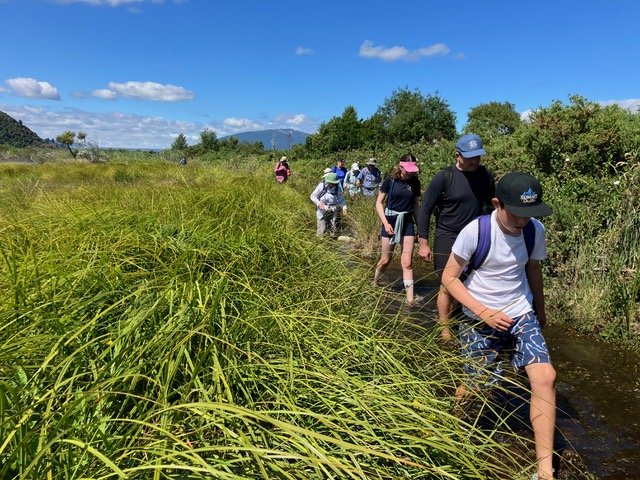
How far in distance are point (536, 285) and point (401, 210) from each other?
9.59ft

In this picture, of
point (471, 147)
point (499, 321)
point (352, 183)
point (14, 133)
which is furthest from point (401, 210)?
point (14, 133)

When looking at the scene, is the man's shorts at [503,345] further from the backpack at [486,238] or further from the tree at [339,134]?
the tree at [339,134]

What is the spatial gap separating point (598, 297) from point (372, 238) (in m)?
4.43

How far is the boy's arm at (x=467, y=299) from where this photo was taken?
2562 millimetres

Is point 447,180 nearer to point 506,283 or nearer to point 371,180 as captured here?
point 506,283

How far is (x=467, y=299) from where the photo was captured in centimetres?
270

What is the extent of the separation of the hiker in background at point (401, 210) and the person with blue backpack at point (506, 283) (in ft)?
8.70

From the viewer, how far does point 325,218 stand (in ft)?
26.7

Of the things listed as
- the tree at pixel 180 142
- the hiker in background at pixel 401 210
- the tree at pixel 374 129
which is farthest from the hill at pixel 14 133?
the hiker in background at pixel 401 210

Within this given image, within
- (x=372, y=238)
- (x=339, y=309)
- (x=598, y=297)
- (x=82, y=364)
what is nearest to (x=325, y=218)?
(x=372, y=238)

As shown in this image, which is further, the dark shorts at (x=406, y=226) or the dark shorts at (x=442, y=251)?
the dark shorts at (x=406, y=226)

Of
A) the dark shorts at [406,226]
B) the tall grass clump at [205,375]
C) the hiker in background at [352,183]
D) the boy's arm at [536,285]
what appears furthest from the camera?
the hiker in background at [352,183]

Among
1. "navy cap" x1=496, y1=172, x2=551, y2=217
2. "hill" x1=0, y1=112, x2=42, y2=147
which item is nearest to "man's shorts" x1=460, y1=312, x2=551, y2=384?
"navy cap" x1=496, y1=172, x2=551, y2=217

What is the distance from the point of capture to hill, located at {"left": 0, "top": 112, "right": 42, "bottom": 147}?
400 ft
